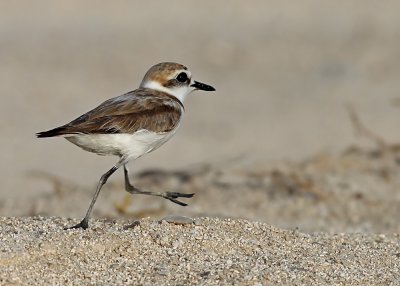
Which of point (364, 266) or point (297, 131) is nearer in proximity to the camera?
point (364, 266)

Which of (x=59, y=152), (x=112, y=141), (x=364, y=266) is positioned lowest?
(x=59, y=152)

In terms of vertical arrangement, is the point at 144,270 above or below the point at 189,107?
above

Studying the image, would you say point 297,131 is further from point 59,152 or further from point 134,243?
point 134,243

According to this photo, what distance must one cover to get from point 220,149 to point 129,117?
5.70m

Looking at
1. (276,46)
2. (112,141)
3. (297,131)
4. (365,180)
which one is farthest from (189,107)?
(112,141)

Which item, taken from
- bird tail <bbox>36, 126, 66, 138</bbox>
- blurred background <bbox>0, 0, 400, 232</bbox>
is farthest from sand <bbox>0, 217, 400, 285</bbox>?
blurred background <bbox>0, 0, 400, 232</bbox>

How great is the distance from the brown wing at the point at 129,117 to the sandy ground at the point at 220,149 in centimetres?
52

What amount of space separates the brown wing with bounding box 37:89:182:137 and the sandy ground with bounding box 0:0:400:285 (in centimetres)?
52

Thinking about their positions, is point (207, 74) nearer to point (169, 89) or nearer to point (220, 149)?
point (220, 149)

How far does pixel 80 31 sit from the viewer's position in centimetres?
1716

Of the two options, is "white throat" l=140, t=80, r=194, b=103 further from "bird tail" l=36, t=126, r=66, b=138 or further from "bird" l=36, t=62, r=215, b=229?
"bird tail" l=36, t=126, r=66, b=138

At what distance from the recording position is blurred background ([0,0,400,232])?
1143 cm

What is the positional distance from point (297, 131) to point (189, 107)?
1.88m

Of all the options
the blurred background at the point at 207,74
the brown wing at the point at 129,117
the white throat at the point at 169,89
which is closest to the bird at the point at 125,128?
the brown wing at the point at 129,117
